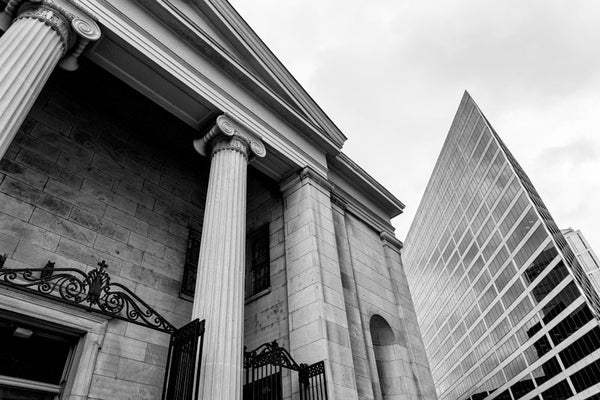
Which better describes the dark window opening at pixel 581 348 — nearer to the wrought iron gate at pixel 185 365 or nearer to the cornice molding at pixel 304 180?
the cornice molding at pixel 304 180

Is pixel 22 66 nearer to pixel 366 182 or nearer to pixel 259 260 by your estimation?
pixel 259 260

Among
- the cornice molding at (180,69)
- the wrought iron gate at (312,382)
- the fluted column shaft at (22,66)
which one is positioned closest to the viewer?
the fluted column shaft at (22,66)

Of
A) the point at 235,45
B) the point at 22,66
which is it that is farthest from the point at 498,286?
the point at 22,66

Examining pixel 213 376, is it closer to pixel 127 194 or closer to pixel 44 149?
pixel 127 194

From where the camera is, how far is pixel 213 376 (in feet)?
20.9

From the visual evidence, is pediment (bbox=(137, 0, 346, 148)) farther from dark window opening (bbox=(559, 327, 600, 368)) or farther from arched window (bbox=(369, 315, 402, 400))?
dark window opening (bbox=(559, 327, 600, 368))

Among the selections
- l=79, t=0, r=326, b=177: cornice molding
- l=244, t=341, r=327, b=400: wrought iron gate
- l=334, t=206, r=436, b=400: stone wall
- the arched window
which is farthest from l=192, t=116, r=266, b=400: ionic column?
the arched window

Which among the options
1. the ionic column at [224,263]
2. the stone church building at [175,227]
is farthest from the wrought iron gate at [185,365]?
the ionic column at [224,263]

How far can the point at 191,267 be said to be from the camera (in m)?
11.5

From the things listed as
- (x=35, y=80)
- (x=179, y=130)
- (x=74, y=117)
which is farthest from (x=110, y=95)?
(x=35, y=80)

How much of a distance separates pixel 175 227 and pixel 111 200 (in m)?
1.96

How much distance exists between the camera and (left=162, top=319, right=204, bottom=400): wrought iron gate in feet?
20.5

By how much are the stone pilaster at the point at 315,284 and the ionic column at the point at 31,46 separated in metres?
6.59

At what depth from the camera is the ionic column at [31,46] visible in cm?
591
